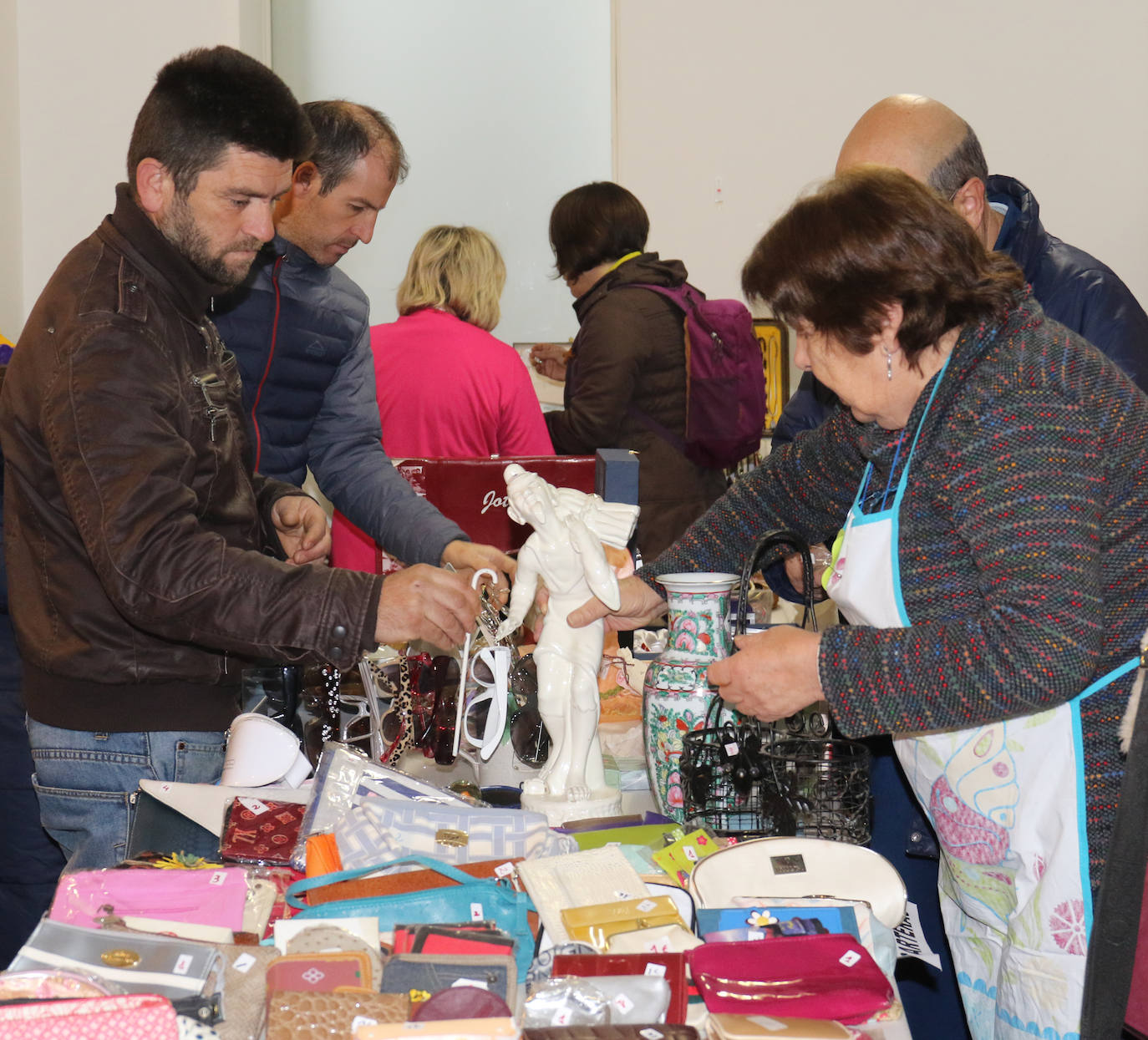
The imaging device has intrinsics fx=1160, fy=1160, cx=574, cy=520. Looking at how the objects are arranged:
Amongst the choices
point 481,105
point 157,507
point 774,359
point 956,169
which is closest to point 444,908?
point 157,507

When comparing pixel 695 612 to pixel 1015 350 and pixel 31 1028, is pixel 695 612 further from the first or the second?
pixel 31 1028

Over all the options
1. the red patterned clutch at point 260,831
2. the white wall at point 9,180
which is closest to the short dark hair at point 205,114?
the red patterned clutch at point 260,831

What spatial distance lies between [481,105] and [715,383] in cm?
243

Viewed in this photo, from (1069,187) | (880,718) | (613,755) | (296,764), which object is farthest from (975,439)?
(1069,187)

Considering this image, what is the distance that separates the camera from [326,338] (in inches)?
109

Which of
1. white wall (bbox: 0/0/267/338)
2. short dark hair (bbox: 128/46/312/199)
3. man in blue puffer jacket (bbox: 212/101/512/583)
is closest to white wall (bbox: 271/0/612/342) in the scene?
white wall (bbox: 0/0/267/338)

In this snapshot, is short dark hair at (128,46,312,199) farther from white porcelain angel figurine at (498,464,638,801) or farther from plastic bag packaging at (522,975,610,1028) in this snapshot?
plastic bag packaging at (522,975,610,1028)

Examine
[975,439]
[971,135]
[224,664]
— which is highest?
[971,135]

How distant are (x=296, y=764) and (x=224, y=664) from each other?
223 millimetres

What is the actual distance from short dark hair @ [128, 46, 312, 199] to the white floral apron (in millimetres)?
1146

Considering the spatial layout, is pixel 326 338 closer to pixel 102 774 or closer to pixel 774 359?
pixel 102 774

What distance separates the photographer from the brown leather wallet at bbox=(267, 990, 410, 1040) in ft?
3.70

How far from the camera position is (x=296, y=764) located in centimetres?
187

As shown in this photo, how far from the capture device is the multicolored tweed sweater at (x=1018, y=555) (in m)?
1.39
